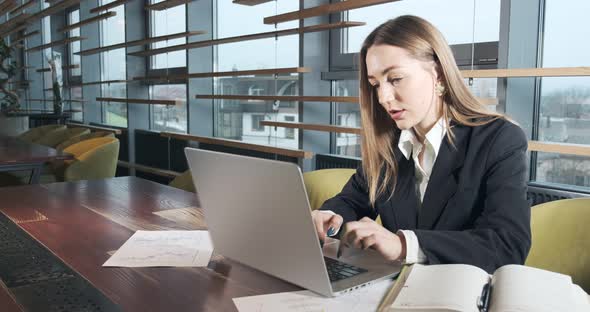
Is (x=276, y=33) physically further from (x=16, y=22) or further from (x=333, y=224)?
(x=16, y=22)

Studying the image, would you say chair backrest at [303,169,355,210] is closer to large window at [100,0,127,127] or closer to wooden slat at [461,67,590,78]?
wooden slat at [461,67,590,78]

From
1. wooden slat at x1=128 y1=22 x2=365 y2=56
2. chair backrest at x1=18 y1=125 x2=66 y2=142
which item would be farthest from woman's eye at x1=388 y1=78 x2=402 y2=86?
chair backrest at x1=18 y1=125 x2=66 y2=142

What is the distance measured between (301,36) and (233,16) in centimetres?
136

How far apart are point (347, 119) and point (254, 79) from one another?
1147mm

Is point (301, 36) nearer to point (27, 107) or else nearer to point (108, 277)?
point (108, 277)

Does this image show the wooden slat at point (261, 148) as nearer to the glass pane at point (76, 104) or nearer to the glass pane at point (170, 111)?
the glass pane at point (170, 111)

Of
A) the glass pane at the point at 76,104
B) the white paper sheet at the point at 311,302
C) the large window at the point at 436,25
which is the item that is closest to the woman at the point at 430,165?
the white paper sheet at the point at 311,302

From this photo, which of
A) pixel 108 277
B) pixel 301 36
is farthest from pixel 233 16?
pixel 108 277

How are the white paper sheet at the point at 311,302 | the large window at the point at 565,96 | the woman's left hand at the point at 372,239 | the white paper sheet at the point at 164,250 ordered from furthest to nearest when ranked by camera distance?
the large window at the point at 565,96 → the white paper sheet at the point at 164,250 → the woman's left hand at the point at 372,239 → the white paper sheet at the point at 311,302

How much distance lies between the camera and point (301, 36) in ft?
12.5

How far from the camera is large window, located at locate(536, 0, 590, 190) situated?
2576 millimetres

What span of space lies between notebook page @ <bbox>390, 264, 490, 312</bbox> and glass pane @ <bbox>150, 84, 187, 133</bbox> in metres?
4.54

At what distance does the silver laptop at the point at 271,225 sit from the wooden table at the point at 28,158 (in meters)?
2.52

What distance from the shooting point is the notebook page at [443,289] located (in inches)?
32.5
